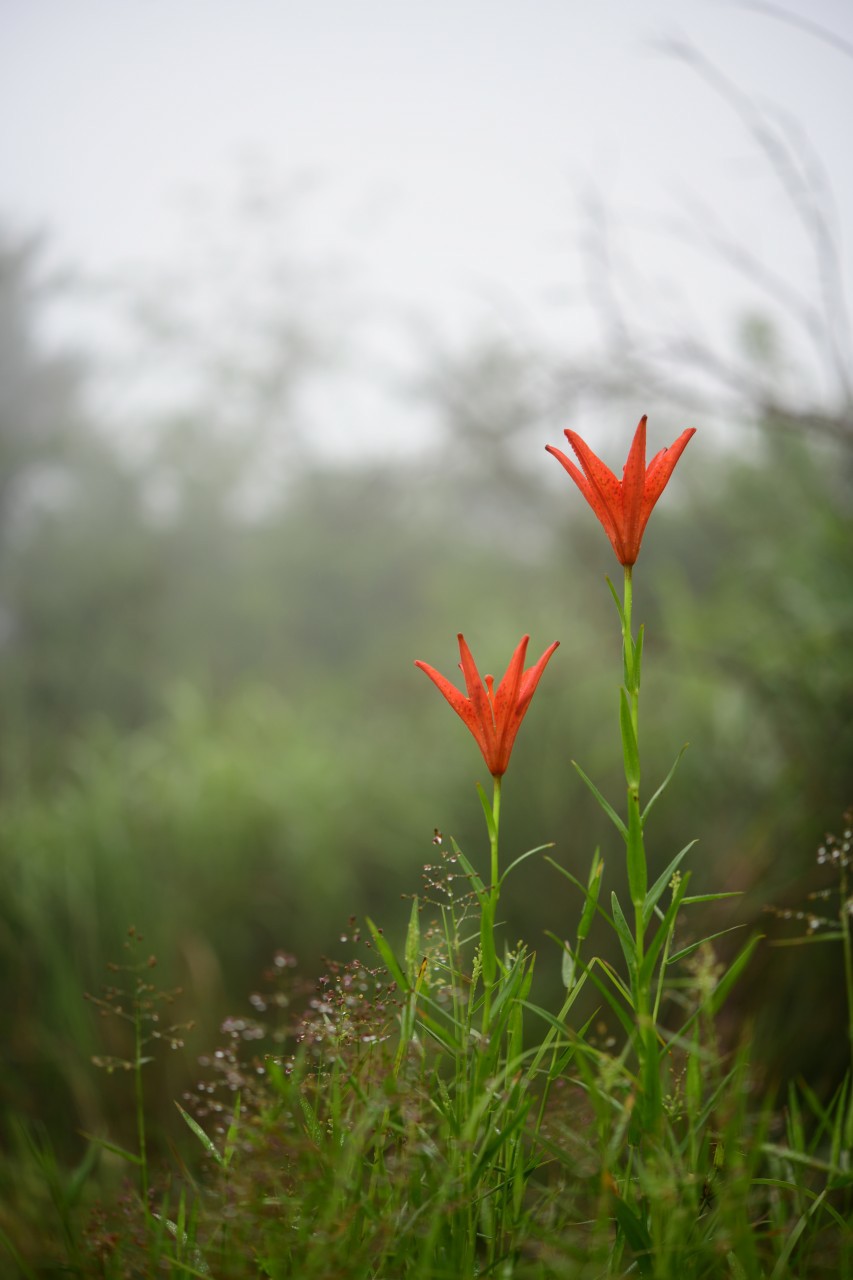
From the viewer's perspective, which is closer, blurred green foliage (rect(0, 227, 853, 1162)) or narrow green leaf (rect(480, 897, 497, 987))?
narrow green leaf (rect(480, 897, 497, 987))

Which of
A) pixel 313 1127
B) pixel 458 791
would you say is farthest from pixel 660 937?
pixel 458 791

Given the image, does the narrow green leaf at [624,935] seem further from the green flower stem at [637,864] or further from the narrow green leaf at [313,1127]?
the narrow green leaf at [313,1127]

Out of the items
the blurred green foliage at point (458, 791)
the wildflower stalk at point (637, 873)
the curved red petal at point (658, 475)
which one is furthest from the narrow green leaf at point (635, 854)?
the blurred green foliage at point (458, 791)

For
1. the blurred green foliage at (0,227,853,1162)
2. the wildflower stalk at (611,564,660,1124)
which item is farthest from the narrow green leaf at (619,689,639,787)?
the blurred green foliage at (0,227,853,1162)

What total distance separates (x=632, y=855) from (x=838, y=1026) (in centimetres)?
75

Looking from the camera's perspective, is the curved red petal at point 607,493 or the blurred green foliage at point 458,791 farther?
the blurred green foliage at point 458,791

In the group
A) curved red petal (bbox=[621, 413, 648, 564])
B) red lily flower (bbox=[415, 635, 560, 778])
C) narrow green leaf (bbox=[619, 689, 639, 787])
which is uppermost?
curved red petal (bbox=[621, 413, 648, 564])

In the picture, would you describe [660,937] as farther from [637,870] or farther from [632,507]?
[632,507]

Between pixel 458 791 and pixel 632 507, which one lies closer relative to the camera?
pixel 632 507

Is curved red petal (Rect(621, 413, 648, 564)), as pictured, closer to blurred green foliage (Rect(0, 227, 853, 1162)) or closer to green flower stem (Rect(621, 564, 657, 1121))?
green flower stem (Rect(621, 564, 657, 1121))

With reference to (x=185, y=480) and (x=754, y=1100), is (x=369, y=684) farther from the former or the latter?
(x=754, y=1100)

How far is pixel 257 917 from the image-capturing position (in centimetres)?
150

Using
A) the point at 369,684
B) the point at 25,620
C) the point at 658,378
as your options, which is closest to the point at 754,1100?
the point at 658,378

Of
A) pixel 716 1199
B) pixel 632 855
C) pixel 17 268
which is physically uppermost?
pixel 17 268
